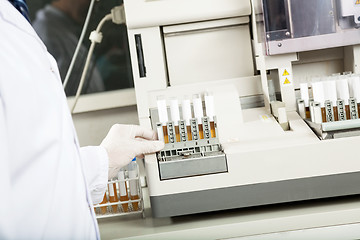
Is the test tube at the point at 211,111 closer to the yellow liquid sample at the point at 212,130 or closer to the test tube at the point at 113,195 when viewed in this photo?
the yellow liquid sample at the point at 212,130

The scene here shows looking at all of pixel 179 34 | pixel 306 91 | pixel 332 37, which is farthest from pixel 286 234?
pixel 179 34

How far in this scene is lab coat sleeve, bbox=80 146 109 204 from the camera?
96 cm

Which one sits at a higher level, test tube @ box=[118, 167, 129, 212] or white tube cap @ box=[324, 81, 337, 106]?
white tube cap @ box=[324, 81, 337, 106]

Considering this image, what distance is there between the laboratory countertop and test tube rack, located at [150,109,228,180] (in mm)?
118

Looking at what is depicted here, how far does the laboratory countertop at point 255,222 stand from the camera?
1.02 m

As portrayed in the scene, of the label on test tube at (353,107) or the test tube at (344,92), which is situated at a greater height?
the test tube at (344,92)

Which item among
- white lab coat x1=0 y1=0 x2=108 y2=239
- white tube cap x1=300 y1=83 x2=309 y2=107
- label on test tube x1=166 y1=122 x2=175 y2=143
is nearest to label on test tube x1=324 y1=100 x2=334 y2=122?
white tube cap x1=300 y1=83 x2=309 y2=107

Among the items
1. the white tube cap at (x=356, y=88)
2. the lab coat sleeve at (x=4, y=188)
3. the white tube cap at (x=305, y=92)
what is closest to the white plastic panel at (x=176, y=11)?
the white tube cap at (x=305, y=92)

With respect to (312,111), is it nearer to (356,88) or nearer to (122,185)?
(356,88)

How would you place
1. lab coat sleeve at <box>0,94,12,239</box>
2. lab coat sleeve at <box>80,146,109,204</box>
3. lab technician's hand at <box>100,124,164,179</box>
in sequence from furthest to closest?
lab technician's hand at <box>100,124,164,179</box>
lab coat sleeve at <box>80,146,109,204</box>
lab coat sleeve at <box>0,94,12,239</box>

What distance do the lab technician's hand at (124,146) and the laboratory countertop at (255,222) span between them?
0.16 metres

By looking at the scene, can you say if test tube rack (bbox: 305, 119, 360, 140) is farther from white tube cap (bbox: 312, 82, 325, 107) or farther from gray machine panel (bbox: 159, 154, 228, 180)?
gray machine panel (bbox: 159, 154, 228, 180)

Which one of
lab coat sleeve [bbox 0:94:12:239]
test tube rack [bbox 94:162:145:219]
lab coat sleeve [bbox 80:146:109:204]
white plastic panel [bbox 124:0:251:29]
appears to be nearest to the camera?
lab coat sleeve [bbox 0:94:12:239]

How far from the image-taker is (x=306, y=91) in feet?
4.01
